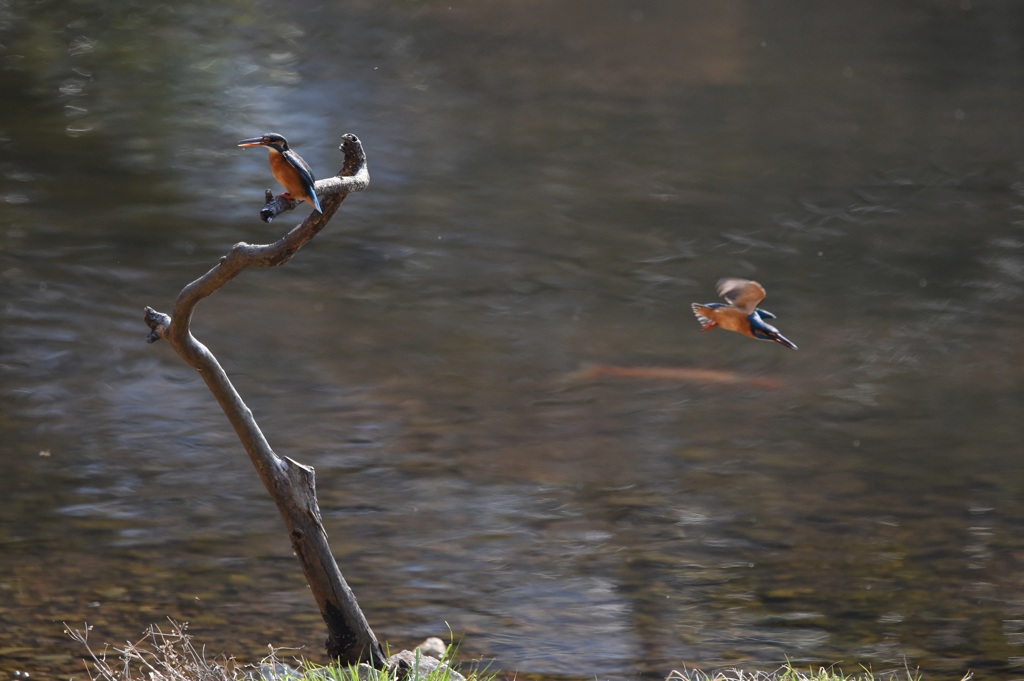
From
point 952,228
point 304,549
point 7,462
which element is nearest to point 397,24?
point 952,228

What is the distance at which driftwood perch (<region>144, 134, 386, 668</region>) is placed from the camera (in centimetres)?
289

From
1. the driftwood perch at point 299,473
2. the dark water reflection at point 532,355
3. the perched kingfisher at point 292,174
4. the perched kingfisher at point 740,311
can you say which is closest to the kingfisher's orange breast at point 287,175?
the perched kingfisher at point 292,174

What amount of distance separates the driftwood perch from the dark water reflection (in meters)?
0.98

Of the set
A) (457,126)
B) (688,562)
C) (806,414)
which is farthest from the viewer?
(457,126)

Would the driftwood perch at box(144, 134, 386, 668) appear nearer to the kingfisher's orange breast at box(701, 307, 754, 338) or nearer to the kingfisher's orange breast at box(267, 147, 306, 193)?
the kingfisher's orange breast at box(267, 147, 306, 193)

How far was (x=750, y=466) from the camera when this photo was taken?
5395mm

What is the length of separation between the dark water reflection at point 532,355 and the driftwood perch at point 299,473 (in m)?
0.98

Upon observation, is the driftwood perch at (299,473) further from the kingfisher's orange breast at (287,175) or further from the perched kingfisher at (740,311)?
the perched kingfisher at (740,311)

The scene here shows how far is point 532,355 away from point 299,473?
3.35 meters

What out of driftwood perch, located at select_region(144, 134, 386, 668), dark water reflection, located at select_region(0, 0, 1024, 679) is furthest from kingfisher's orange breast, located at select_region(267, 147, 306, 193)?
dark water reflection, located at select_region(0, 0, 1024, 679)

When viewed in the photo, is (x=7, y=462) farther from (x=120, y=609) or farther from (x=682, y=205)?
(x=682, y=205)

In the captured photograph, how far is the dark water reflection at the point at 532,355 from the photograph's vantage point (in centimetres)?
442

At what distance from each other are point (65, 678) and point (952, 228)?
614 centimetres

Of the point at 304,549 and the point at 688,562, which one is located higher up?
the point at 304,549
